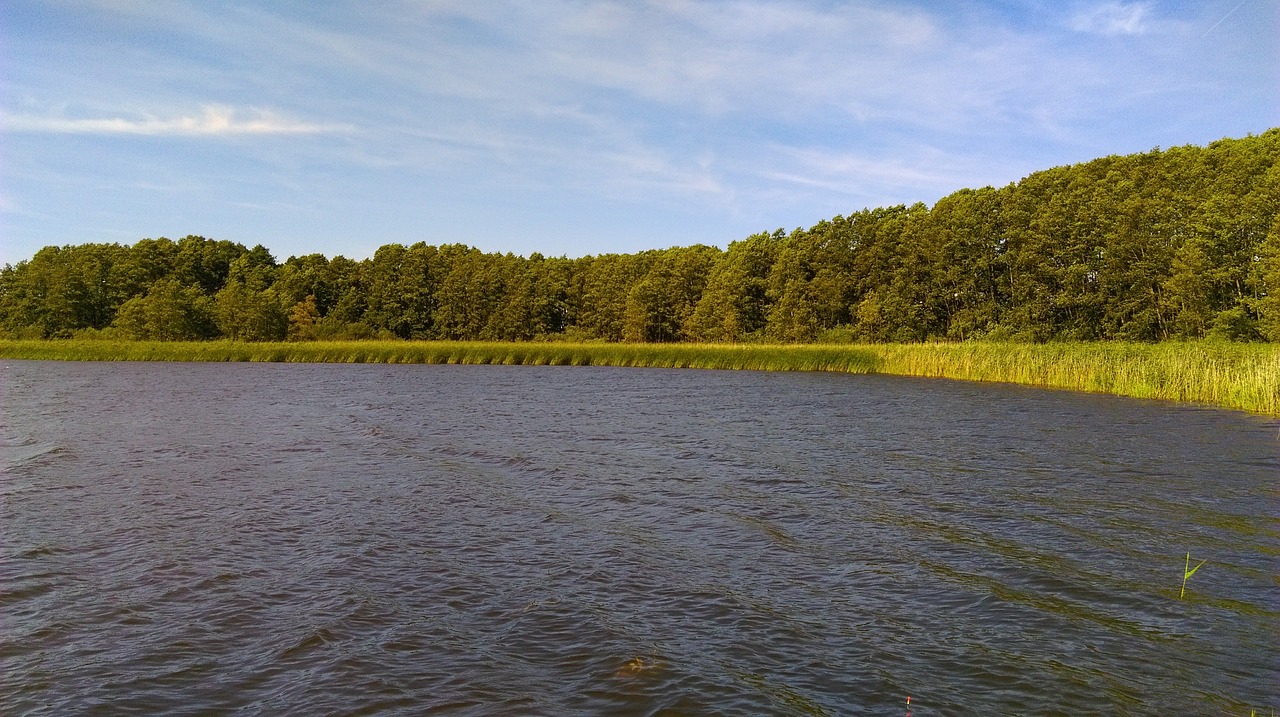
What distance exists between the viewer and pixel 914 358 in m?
46.1

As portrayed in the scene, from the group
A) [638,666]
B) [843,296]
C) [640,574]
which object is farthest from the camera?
[843,296]

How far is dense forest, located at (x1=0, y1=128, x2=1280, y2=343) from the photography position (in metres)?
58.5

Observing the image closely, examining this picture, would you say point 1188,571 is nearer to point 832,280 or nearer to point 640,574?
point 640,574

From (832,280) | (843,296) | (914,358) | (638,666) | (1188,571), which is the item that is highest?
(832,280)

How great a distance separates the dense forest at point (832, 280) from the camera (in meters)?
58.5

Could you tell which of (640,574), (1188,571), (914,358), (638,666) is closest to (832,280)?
(914,358)

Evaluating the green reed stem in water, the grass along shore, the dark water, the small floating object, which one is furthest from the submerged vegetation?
the small floating object

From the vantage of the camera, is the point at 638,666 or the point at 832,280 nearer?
the point at 638,666

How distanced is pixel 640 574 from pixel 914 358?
132ft

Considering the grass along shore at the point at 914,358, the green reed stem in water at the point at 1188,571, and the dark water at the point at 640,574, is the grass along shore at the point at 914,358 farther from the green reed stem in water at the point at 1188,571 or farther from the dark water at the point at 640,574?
the green reed stem in water at the point at 1188,571

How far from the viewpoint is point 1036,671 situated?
6.49 meters

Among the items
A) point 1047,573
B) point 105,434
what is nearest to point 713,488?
point 1047,573

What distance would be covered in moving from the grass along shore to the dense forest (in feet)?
56.2

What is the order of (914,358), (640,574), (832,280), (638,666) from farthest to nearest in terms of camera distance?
1. (832,280)
2. (914,358)
3. (640,574)
4. (638,666)
